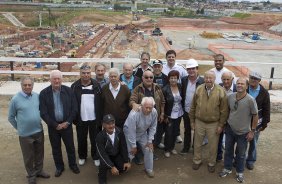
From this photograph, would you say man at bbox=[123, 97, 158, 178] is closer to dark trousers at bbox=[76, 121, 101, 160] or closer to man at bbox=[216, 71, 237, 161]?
dark trousers at bbox=[76, 121, 101, 160]

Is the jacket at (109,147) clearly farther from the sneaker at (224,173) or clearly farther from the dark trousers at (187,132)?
the sneaker at (224,173)

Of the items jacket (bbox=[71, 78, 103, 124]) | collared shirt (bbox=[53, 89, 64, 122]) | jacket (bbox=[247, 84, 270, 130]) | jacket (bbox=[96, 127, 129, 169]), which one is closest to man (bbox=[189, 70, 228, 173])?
jacket (bbox=[247, 84, 270, 130])

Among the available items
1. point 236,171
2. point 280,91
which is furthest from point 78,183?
point 280,91

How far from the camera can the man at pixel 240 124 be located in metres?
4.14

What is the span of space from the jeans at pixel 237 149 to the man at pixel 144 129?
1.07 m

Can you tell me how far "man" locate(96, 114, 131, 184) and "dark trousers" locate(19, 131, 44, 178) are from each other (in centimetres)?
81

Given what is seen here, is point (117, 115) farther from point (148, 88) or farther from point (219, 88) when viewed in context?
point (219, 88)

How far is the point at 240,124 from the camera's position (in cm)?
429

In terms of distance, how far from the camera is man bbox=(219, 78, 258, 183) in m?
4.14

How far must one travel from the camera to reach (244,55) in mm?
33812

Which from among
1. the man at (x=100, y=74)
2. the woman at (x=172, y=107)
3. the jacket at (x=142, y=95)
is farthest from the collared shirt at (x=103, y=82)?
the woman at (x=172, y=107)

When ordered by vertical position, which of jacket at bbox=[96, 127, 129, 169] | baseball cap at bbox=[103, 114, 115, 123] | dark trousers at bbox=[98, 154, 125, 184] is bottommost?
dark trousers at bbox=[98, 154, 125, 184]

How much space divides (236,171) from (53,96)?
Result: 2844 millimetres

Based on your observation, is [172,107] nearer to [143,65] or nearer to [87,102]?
[143,65]
